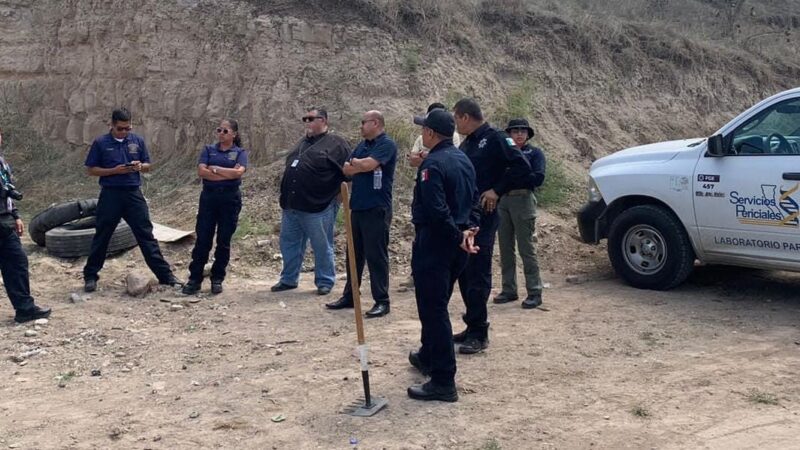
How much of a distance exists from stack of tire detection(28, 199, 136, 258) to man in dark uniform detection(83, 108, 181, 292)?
3.00 feet

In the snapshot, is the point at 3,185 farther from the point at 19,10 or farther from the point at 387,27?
the point at 19,10

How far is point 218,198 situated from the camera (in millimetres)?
8367

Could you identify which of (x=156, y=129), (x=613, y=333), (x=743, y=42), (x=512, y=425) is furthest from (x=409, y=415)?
(x=743, y=42)

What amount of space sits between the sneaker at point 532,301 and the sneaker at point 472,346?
156 cm

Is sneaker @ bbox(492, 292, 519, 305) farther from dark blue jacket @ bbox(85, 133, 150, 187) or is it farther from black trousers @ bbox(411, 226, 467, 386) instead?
dark blue jacket @ bbox(85, 133, 150, 187)

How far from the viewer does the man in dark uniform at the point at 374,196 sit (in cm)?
754

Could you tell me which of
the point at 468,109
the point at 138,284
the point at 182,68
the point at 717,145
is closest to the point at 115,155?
the point at 138,284

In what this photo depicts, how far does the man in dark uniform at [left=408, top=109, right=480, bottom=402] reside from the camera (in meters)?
5.27

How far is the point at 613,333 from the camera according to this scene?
22.9 feet

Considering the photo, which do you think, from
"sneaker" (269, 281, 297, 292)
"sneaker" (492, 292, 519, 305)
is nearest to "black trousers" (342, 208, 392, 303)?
"sneaker" (492, 292, 519, 305)

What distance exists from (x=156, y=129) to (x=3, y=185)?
6.11 metres

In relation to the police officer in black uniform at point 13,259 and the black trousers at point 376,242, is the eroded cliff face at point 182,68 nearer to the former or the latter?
the black trousers at point 376,242

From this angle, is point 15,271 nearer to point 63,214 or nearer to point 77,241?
point 77,241

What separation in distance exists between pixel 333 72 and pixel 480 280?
685 cm
